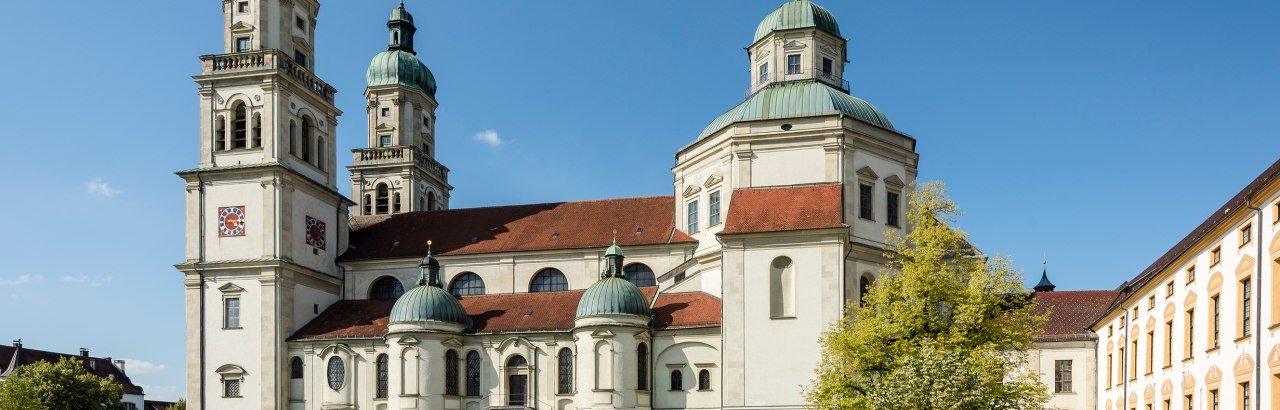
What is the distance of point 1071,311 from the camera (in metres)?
52.4

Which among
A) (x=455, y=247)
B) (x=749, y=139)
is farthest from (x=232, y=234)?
(x=749, y=139)

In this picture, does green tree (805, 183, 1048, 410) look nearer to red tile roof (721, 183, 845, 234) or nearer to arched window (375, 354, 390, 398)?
red tile roof (721, 183, 845, 234)

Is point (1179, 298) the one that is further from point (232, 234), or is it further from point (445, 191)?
point (445, 191)

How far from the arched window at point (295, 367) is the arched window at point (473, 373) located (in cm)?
810

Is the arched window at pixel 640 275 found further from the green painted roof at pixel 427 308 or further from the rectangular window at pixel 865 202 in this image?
the rectangular window at pixel 865 202

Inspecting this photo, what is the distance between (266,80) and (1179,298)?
38.7m

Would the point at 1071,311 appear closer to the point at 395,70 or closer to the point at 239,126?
the point at 239,126

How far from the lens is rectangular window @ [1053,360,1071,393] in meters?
50.6

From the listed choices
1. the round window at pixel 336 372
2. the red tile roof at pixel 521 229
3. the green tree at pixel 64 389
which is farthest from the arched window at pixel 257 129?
the green tree at pixel 64 389

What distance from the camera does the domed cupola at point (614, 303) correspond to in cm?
4625

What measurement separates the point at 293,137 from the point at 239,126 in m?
2.45

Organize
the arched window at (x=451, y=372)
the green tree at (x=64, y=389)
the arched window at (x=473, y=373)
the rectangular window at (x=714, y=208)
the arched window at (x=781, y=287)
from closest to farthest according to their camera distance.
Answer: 1. the arched window at (x=781, y=287)
2. the arched window at (x=451, y=372)
3. the rectangular window at (x=714, y=208)
4. the arched window at (x=473, y=373)
5. the green tree at (x=64, y=389)

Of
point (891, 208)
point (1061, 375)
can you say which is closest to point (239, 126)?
point (891, 208)

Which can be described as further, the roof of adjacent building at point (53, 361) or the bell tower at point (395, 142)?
the roof of adjacent building at point (53, 361)
